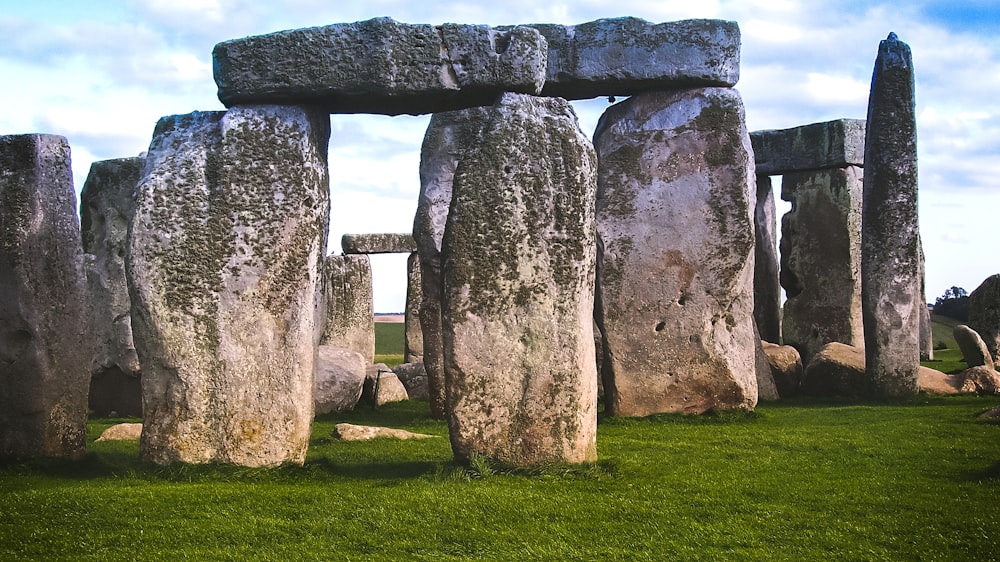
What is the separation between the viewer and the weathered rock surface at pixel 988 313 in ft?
56.9

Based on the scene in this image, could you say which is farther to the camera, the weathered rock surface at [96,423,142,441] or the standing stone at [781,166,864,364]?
the standing stone at [781,166,864,364]

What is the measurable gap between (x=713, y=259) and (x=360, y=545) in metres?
6.36

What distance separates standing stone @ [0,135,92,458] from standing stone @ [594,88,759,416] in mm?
5284

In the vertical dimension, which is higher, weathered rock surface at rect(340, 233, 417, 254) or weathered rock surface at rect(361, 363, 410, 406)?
weathered rock surface at rect(340, 233, 417, 254)

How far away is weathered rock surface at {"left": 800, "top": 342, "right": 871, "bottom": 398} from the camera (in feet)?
42.0

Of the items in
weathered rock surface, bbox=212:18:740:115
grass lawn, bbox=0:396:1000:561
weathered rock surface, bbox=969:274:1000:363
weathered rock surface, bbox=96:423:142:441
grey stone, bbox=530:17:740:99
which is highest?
grey stone, bbox=530:17:740:99

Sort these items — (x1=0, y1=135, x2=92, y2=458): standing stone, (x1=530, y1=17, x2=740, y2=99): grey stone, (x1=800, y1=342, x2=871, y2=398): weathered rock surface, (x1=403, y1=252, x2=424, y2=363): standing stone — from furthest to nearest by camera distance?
(x1=403, y1=252, x2=424, y2=363): standing stone, (x1=800, y1=342, x2=871, y2=398): weathered rock surface, (x1=530, y1=17, x2=740, y2=99): grey stone, (x1=0, y1=135, x2=92, y2=458): standing stone

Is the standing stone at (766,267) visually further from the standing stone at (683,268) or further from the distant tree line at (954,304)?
the distant tree line at (954,304)

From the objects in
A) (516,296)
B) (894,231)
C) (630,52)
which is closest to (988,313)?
(894,231)

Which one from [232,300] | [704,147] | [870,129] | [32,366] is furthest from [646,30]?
[32,366]

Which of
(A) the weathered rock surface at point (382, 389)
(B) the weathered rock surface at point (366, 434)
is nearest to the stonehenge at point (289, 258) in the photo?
(B) the weathered rock surface at point (366, 434)

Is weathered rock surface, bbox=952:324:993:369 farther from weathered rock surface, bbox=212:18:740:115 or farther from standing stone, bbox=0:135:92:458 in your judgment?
standing stone, bbox=0:135:92:458

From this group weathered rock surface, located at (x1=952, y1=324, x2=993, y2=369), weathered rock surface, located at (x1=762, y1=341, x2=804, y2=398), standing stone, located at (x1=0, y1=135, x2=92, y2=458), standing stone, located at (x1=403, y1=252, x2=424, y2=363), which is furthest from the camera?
standing stone, located at (x1=403, y1=252, x2=424, y2=363)

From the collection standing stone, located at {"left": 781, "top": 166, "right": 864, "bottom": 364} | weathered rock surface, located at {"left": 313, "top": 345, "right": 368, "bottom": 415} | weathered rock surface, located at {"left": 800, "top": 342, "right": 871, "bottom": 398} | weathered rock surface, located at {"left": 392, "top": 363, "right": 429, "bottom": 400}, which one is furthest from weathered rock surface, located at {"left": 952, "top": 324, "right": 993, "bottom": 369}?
weathered rock surface, located at {"left": 313, "top": 345, "right": 368, "bottom": 415}
